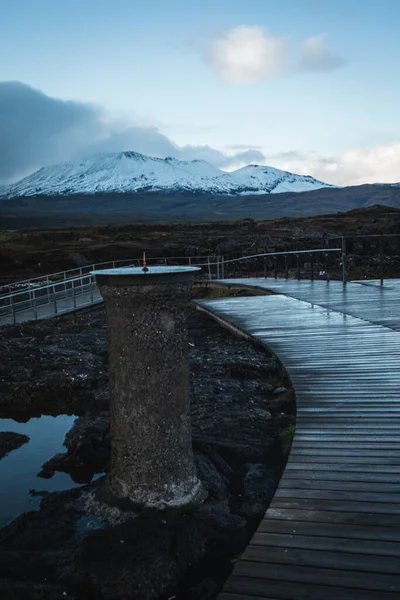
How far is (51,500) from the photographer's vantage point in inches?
208

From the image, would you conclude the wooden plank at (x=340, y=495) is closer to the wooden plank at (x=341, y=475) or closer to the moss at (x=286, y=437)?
the wooden plank at (x=341, y=475)

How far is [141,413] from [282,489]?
120 centimetres

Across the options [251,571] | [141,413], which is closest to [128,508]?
[141,413]

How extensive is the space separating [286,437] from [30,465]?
3.08 meters

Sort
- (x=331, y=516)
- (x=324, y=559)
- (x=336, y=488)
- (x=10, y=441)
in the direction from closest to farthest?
(x=324, y=559), (x=331, y=516), (x=336, y=488), (x=10, y=441)

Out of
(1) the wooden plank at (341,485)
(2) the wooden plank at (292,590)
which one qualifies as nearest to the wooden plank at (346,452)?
(1) the wooden plank at (341,485)

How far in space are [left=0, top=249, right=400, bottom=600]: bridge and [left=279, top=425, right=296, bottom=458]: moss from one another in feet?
1.50

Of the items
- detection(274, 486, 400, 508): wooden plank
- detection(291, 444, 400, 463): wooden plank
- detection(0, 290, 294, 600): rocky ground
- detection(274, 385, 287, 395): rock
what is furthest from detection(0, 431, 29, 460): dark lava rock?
detection(274, 486, 400, 508): wooden plank

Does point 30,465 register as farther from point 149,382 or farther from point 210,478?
point 149,382

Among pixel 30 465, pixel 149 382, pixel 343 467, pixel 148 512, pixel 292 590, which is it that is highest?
pixel 149 382

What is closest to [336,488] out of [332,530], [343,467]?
[343,467]

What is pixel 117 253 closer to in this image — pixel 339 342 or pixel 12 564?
pixel 339 342

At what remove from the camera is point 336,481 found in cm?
416

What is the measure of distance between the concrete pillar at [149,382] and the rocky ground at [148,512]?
0.23 m
